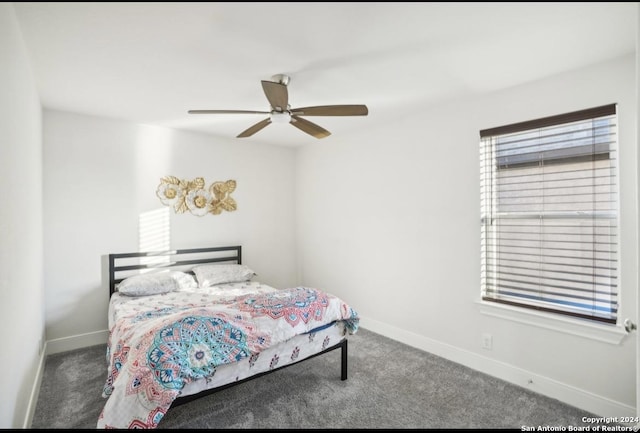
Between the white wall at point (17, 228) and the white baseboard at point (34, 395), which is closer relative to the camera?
the white wall at point (17, 228)

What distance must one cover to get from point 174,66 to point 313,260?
10.4 feet

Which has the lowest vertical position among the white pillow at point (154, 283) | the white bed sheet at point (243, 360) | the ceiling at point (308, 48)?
the white bed sheet at point (243, 360)

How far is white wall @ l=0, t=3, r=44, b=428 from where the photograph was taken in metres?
1.60

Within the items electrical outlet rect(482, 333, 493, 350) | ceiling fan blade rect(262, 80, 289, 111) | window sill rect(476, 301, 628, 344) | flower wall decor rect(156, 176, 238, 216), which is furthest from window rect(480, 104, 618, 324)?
flower wall decor rect(156, 176, 238, 216)

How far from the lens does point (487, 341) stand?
2.91 m

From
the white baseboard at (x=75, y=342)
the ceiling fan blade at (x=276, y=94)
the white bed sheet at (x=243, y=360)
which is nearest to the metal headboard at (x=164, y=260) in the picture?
the white bed sheet at (x=243, y=360)

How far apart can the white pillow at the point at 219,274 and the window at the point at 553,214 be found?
107 inches

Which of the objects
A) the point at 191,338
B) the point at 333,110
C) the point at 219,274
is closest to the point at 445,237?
the point at 333,110

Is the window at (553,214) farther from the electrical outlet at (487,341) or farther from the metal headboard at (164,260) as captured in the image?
the metal headboard at (164,260)

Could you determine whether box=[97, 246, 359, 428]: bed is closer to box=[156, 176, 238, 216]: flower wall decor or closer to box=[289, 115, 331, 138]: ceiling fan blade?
box=[156, 176, 238, 216]: flower wall decor

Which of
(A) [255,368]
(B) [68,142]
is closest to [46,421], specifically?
(A) [255,368]

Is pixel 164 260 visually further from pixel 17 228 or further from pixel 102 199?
pixel 17 228

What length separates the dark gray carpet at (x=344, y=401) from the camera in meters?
2.21

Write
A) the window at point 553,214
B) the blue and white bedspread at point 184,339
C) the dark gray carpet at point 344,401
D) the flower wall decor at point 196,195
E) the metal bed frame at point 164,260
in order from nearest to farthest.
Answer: the blue and white bedspread at point 184,339 < the dark gray carpet at point 344,401 < the window at point 553,214 < the metal bed frame at point 164,260 < the flower wall decor at point 196,195
